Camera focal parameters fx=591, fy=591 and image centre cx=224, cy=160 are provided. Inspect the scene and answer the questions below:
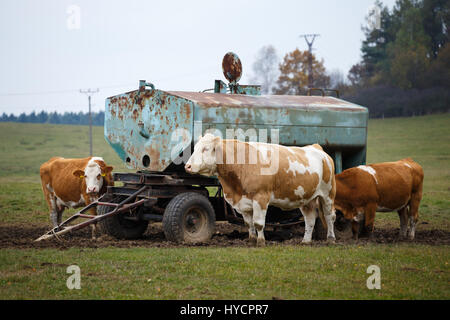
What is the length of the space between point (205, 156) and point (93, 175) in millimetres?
3151

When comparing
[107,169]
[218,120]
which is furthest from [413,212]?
[107,169]

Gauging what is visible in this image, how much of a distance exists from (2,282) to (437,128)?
49.9 metres

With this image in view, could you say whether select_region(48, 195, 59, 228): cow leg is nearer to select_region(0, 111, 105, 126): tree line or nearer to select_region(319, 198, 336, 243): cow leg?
select_region(319, 198, 336, 243): cow leg

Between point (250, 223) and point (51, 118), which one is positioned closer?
point (250, 223)

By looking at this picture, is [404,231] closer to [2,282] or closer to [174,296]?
[174,296]

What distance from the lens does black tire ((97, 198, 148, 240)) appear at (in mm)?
12039

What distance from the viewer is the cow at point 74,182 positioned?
1226 centimetres

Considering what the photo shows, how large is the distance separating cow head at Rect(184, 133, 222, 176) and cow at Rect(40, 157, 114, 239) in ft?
9.43

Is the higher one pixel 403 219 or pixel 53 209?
pixel 53 209

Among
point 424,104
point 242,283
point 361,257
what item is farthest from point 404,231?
point 424,104

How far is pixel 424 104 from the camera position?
201 ft

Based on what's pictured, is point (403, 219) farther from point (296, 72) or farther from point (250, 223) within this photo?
point (296, 72)

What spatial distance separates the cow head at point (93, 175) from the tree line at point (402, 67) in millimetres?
50859

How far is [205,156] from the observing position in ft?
33.4
